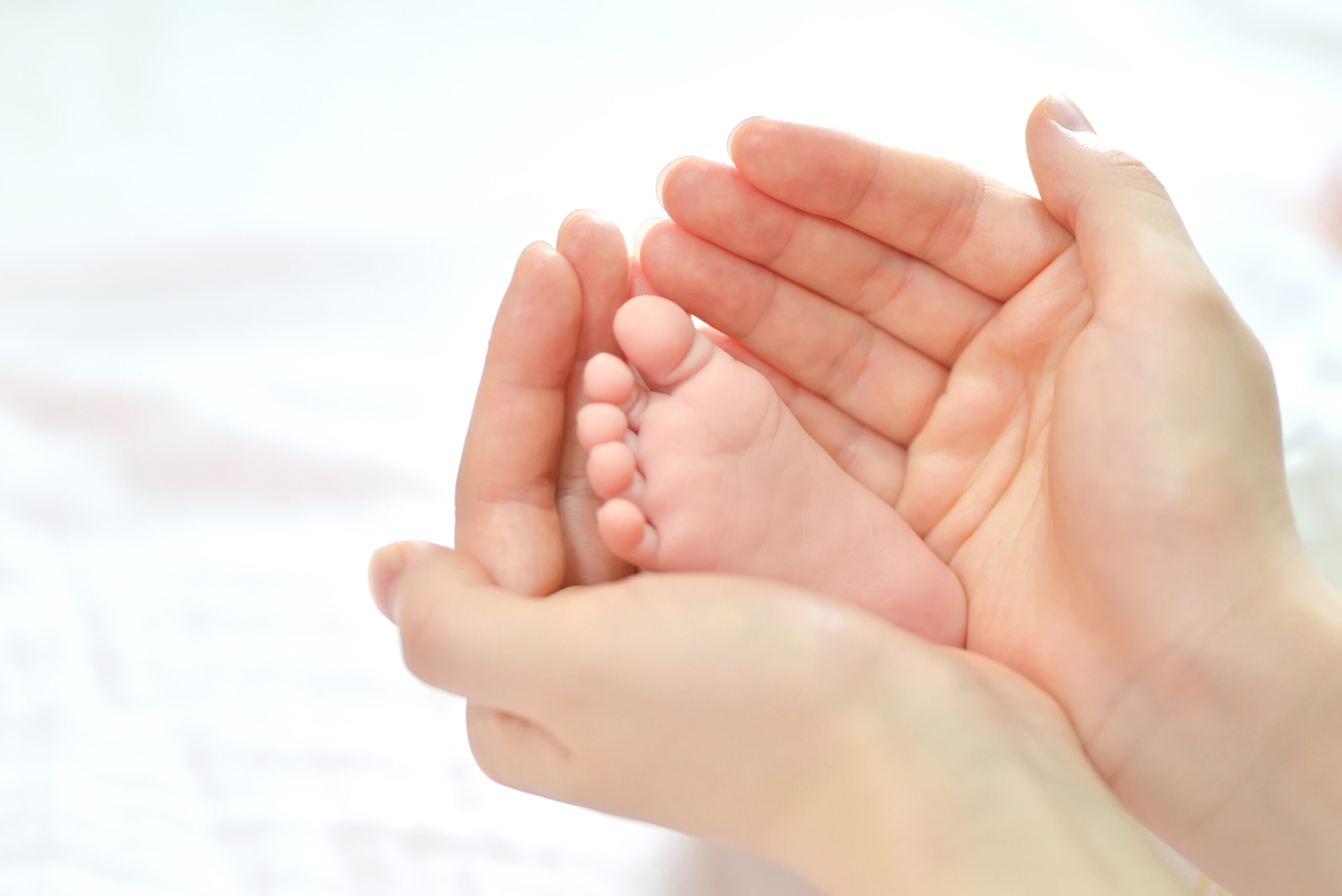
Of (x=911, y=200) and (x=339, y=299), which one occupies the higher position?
(x=911, y=200)

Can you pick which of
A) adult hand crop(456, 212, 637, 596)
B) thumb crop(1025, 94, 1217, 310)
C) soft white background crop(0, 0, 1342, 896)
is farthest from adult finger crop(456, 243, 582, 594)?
thumb crop(1025, 94, 1217, 310)

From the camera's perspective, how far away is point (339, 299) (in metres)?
1.18

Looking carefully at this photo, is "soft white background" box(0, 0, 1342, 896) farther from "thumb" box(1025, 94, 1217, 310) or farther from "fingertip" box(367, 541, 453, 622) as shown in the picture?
"thumb" box(1025, 94, 1217, 310)

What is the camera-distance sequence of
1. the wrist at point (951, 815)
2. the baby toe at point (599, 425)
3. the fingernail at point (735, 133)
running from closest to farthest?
the wrist at point (951, 815) → the baby toe at point (599, 425) → the fingernail at point (735, 133)

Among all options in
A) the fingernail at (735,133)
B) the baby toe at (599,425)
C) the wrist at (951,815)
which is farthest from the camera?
the fingernail at (735,133)

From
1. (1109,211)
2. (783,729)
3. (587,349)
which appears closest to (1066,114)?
(1109,211)

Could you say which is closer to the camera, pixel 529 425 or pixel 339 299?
pixel 529 425

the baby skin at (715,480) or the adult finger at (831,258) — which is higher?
the adult finger at (831,258)

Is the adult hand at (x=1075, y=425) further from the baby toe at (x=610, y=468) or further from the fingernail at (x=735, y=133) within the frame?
the baby toe at (x=610, y=468)

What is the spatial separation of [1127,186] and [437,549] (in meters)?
0.58

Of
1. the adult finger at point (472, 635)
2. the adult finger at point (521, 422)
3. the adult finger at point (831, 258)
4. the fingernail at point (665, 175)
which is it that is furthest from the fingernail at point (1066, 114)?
the adult finger at point (472, 635)

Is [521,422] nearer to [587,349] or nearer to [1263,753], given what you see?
[587,349]

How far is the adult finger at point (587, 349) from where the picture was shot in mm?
854

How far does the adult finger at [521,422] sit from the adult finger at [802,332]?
12cm
